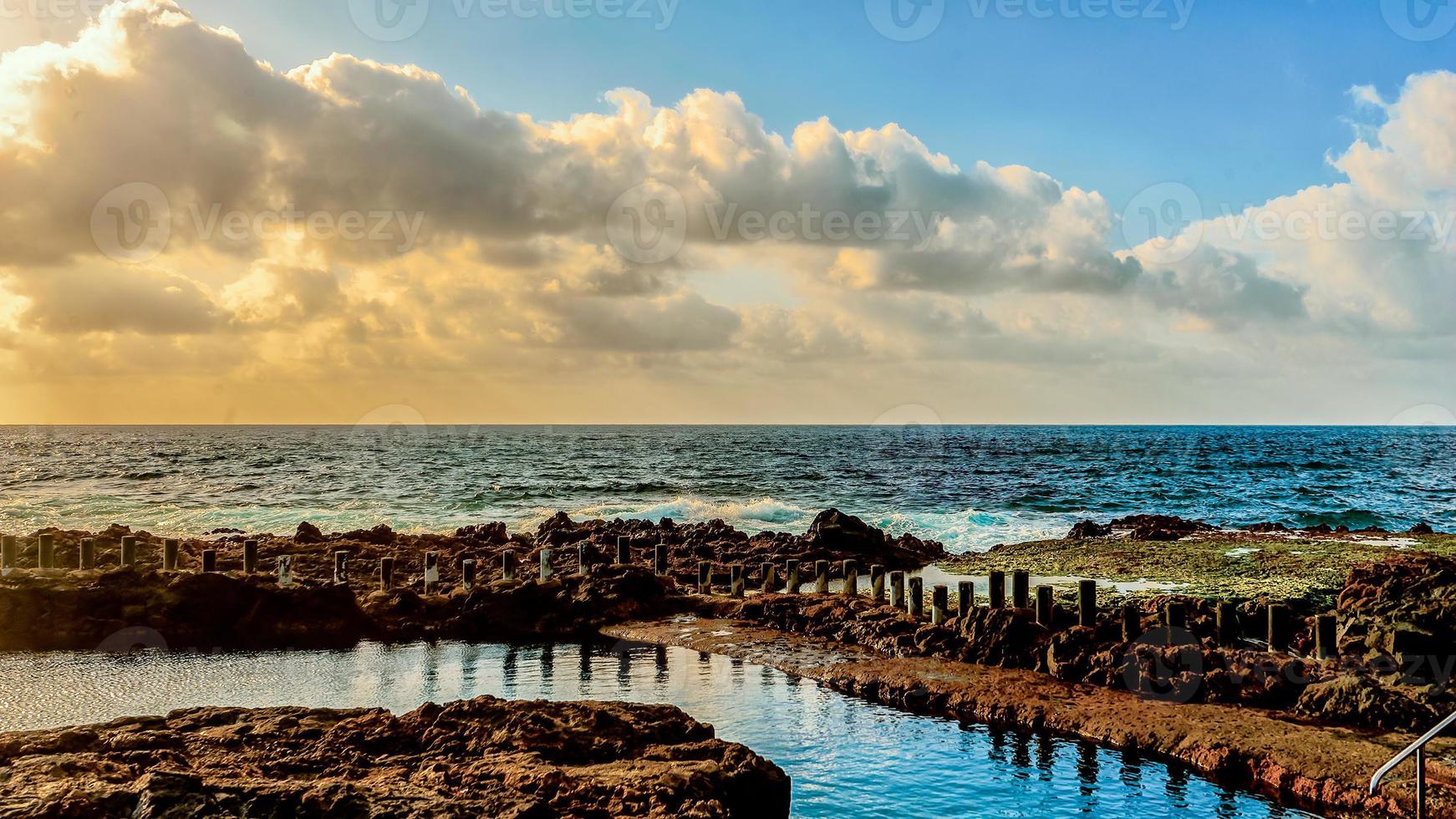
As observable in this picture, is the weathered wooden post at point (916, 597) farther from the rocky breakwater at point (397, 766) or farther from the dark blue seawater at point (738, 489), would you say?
the dark blue seawater at point (738, 489)

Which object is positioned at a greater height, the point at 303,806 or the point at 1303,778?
the point at 303,806

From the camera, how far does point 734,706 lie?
11320 millimetres

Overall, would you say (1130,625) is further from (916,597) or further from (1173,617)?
(916,597)

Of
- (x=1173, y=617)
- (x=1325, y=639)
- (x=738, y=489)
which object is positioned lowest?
(x=738, y=489)

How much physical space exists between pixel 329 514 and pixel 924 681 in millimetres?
33700

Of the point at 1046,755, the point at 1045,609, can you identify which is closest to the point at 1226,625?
the point at 1045,609

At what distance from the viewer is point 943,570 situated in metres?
24.2

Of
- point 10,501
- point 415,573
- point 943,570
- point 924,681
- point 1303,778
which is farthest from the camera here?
point 10,501

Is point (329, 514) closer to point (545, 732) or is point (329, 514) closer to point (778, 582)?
point (778, 582)

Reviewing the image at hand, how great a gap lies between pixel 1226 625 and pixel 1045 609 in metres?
2.31

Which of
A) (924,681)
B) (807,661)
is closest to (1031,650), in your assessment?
(924,681)

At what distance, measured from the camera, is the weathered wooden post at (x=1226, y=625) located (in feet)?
40.2

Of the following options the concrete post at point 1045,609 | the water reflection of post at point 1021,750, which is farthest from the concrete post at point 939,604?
the water reflection of post at point 1021,750

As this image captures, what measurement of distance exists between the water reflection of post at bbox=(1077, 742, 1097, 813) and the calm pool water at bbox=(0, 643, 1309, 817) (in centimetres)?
2
